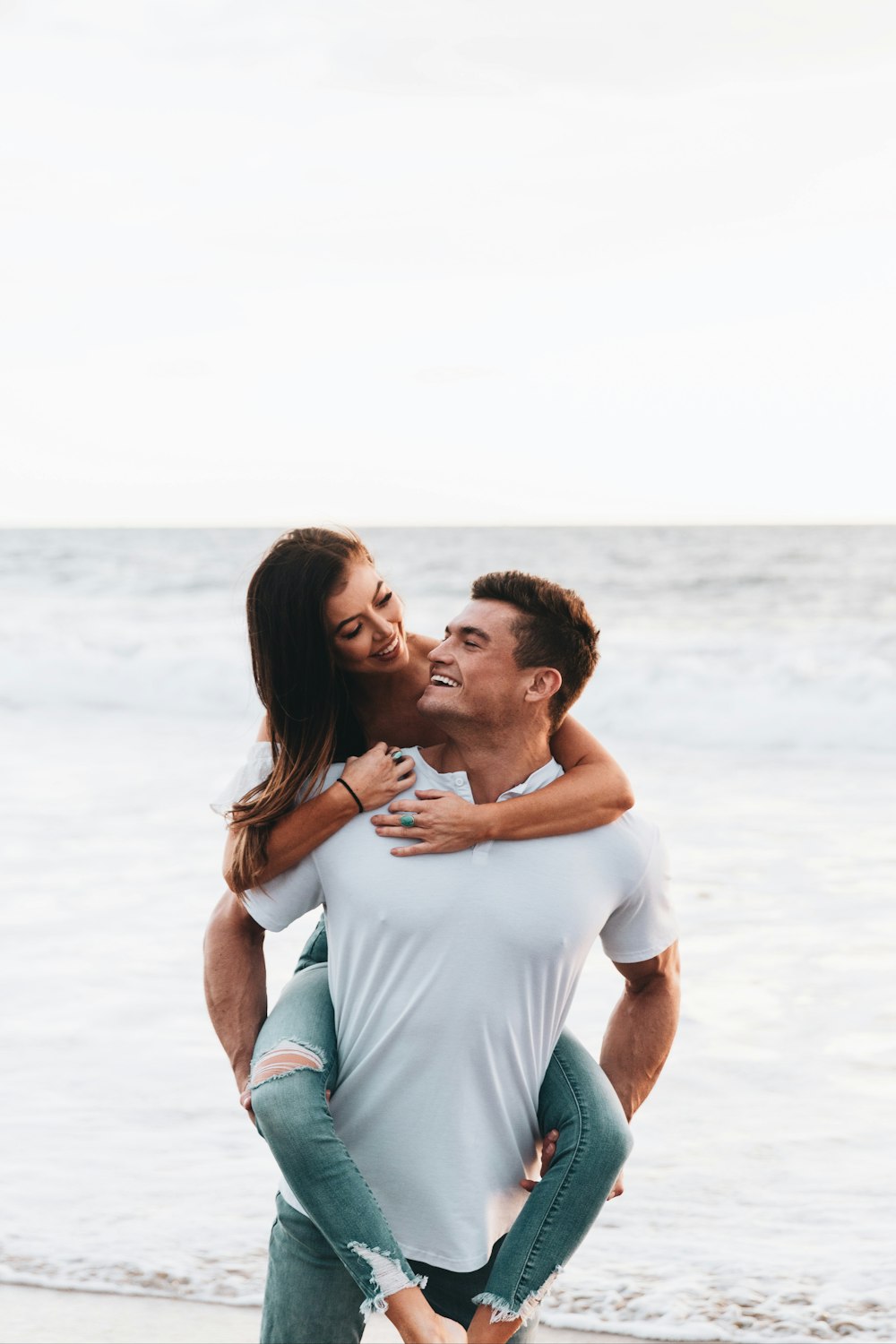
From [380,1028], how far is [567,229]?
11.5 metres

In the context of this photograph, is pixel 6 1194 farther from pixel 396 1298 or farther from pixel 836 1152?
pixel 836 1152

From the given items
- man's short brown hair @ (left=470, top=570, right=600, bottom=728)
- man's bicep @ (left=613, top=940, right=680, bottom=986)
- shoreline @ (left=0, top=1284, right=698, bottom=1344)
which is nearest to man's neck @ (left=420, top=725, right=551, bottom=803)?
man's short brown hair @ (left=470, top=570, right=600, bottom=728)

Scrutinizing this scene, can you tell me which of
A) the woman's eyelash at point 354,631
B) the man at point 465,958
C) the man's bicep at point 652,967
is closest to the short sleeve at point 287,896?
the man at point 465,958

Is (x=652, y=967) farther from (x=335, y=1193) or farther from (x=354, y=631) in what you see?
(x=354, y=631)

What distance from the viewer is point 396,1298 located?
1.81 metres

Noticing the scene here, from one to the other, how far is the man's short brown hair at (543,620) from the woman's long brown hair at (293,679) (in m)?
0.42

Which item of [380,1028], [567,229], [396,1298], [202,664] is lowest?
[202,664]

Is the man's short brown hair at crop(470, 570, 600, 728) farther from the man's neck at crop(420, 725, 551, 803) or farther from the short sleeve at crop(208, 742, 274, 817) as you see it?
the short sleeve at crop(208, 742, 274, 817)

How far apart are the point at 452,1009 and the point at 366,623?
1.03m

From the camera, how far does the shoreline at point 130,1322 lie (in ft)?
10.00

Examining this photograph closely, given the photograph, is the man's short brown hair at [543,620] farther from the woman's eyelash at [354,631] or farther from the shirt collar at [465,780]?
the woman's eyelash at [354,631]

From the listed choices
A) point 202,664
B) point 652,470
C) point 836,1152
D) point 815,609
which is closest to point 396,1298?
point 836,1152

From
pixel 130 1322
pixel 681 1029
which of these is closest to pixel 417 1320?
pixel 130 1322

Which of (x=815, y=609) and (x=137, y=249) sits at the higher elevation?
(x=137, y=249)
